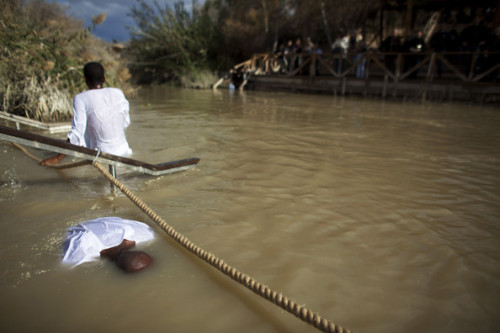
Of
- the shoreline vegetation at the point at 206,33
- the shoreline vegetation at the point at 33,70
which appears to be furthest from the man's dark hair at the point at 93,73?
→ the shoreline vegetation at the point at 206,33

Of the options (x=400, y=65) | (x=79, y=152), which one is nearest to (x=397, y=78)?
(x=400, y=65)

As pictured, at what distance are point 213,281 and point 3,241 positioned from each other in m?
1.47

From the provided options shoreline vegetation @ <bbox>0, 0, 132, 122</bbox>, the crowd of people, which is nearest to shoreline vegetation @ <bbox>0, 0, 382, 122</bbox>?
the crowd of people

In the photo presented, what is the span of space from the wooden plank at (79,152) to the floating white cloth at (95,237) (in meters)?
0.73

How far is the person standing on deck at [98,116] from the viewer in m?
3.13

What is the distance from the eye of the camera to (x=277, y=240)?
2.32 meters

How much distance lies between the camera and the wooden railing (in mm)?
10555

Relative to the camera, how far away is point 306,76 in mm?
14781

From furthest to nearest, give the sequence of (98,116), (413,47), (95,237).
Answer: (413,47), (98,116), (95,237)

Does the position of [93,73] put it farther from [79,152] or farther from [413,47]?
[413,47]

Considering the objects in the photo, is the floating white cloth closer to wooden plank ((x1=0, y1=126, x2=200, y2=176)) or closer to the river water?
the river water

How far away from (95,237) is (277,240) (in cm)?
119

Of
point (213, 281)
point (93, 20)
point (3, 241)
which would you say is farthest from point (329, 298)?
point (93, 20)

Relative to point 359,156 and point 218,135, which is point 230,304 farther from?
point 218,135
